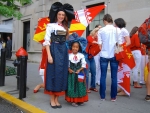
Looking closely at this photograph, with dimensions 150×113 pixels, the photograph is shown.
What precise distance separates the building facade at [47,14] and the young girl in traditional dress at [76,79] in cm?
503

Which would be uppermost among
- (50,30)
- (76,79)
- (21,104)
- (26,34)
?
(26,34)

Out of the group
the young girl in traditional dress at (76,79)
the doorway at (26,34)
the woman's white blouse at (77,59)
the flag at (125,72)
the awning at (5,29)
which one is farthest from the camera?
the awning at (5,29)

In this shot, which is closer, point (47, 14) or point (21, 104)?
point (21, 104)

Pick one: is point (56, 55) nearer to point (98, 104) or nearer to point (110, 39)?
point (110, 39)

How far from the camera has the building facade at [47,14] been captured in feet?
26.7

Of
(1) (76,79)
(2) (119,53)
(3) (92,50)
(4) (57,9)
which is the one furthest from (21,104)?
(2) (119,53)

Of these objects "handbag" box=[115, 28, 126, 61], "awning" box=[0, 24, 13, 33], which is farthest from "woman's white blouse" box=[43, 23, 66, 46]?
"awning" box=[0, 24, 13, 33]

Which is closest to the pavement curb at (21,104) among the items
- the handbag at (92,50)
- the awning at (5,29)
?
the handbag at (92,50)

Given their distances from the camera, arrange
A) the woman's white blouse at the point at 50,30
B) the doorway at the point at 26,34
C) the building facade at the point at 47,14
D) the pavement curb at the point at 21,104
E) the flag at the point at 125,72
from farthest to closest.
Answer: the doorway at the point at 26,34, the building facade at the point at 47,14, the flag at the point at 125,72, the pavement curb at the point at 21,104, the woman's white blouse at the point at 50,30

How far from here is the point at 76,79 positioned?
385cm

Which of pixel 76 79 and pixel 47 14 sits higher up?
pixel 47 14

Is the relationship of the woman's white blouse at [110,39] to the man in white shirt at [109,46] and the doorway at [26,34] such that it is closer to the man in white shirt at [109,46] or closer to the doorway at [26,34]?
the man in white shirt at [109,46]

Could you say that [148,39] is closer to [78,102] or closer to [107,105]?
[107,105]

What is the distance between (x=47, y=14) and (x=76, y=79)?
9962 millimetres
